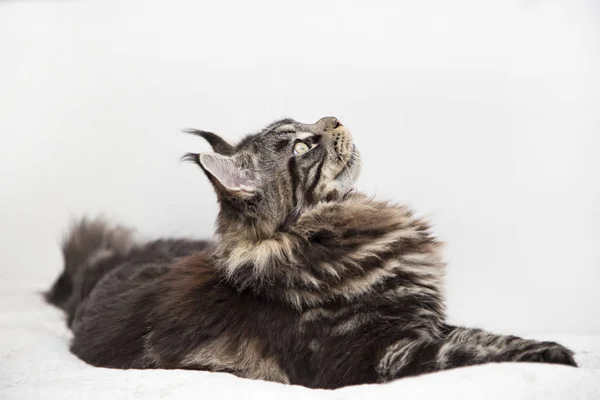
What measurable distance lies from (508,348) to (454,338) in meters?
0.15

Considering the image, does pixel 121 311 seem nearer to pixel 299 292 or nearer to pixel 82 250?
pixel 299 292

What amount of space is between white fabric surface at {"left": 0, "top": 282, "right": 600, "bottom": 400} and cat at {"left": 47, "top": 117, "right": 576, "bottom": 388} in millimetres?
105

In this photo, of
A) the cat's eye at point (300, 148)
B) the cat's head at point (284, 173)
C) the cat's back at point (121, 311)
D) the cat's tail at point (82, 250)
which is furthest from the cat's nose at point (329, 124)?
the cat's tail at point (82, 250)

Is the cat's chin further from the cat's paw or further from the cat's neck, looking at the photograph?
the cat's paw

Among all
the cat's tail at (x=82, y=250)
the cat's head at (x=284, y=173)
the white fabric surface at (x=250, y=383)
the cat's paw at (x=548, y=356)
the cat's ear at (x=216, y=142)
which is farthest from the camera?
the cat's tail at (x=82, y=250)

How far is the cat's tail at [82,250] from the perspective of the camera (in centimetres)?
321

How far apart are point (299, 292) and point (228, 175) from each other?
17.2 inches

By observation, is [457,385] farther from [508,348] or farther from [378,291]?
[378,291]

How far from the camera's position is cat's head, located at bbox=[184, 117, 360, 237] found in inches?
83.5

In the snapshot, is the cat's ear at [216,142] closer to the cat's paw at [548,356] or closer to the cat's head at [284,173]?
the cat's head at [284,173]

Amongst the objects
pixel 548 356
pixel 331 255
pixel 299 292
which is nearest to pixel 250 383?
pixel 299 292

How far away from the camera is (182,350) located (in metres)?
2.02

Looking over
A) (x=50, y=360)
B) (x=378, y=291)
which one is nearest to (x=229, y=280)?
(x=378, y=291)

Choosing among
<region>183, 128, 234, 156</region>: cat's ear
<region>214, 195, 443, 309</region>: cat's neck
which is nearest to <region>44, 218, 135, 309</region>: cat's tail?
<region>183, 128, 234, 156</region>: cat's ear
